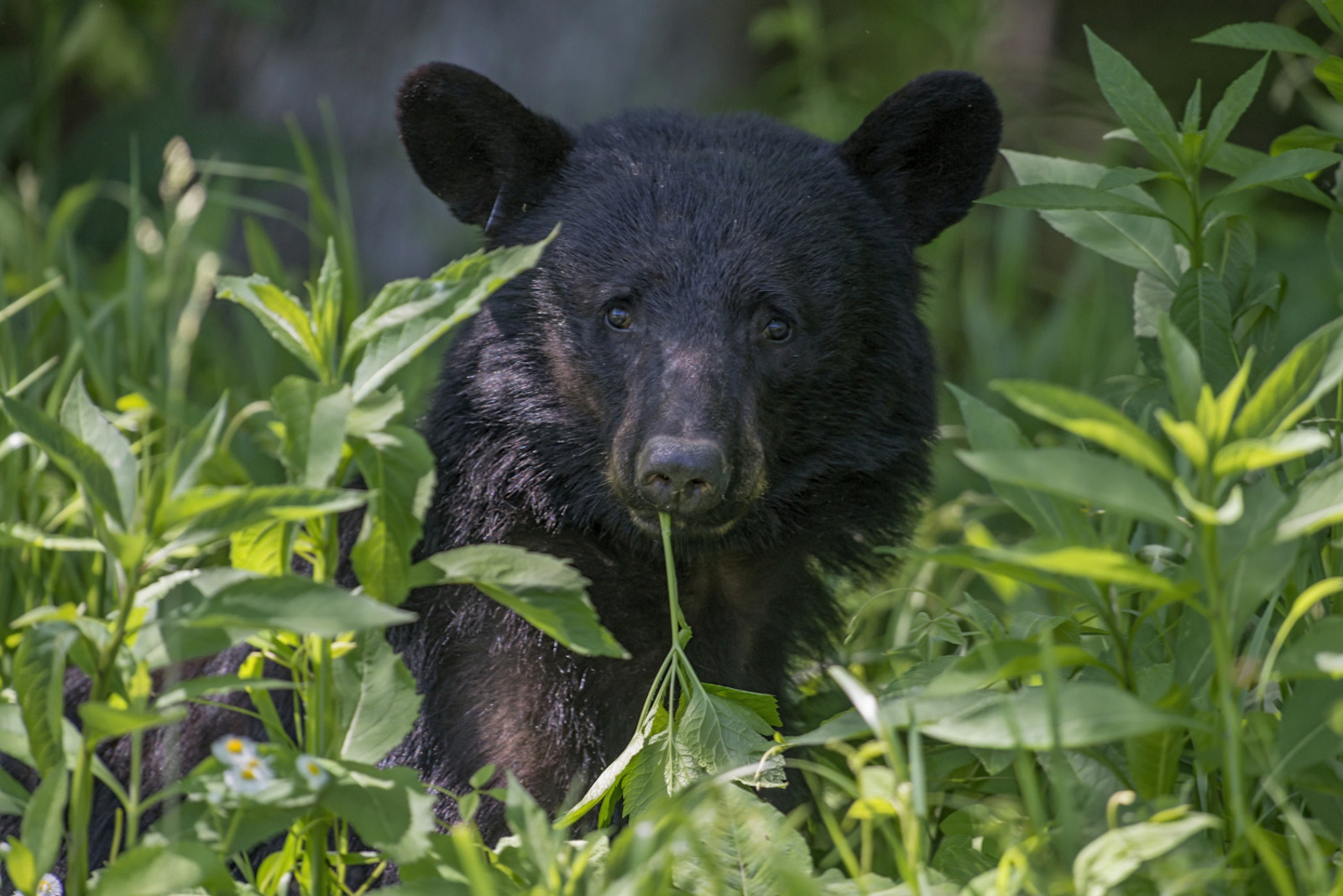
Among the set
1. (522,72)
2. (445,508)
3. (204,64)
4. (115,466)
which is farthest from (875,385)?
(204,64)

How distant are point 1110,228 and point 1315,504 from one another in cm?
120

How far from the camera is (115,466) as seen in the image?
1.96m

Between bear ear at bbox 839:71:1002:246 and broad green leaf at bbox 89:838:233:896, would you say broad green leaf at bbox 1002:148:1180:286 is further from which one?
broad green leaf at bbox 89:838:233:896

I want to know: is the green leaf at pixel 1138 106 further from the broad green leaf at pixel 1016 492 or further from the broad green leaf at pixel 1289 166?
the broad green leaf at pixel 1016 492

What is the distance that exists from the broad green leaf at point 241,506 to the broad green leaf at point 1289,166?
1664mm

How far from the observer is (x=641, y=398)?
2.74 m

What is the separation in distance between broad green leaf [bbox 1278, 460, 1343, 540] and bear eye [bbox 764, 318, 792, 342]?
1231 mm

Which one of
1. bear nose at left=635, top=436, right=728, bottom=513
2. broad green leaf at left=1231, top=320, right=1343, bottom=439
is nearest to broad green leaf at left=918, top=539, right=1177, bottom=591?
broad green leaf at left=1231, top=320, right=1343, bottom=439

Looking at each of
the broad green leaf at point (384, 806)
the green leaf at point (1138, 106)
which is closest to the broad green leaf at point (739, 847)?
the broad green leaf at point (384, 806)

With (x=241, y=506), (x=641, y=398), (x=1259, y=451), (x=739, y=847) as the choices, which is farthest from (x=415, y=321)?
(x=1259, y=451)

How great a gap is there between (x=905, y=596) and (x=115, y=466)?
255cm

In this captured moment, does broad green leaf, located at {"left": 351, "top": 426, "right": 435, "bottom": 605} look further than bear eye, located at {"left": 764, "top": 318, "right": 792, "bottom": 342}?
No

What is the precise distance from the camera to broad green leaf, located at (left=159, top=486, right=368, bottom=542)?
1814 millimetres

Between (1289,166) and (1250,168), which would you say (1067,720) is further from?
(1250,168)
